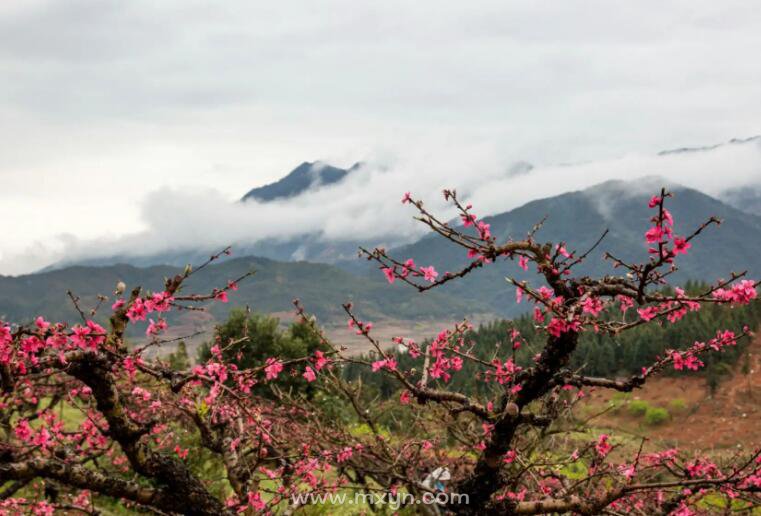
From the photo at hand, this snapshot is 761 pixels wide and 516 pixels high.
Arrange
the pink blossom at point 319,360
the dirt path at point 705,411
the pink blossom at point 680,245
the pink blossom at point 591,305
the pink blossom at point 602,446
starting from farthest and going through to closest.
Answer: the dirt path at point 705,411, the pink blossom at point 602,446, the pink blossom at point 319,360, the pink blossom at point 591,305, the pink blossom at point 680,245

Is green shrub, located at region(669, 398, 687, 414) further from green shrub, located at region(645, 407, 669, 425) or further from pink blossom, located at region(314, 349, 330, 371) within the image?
pink blossom, located at region(314, 349, 330, 371)

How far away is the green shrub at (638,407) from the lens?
67875 millimetres

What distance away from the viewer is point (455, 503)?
23.7 feet

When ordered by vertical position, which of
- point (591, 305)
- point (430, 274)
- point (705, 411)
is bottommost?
point (705, 411)

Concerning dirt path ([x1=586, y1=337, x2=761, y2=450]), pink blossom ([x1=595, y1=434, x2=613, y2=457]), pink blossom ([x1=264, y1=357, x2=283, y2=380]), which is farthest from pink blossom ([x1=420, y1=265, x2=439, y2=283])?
dirt path ([x1=586, y1=337, x2=761, y2=450])

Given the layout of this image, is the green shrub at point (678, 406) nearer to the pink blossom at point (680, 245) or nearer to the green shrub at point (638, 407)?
the green shrub at point (638, 407)

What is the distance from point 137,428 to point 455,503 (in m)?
4.20

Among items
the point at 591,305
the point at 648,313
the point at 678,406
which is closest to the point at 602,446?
the point at 648,313

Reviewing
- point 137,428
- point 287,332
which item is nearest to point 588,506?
point 137,428

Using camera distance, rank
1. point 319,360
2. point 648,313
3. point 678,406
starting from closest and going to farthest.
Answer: point 648,313
point 319,360
point 678,406

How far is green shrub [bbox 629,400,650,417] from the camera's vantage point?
67.9 m

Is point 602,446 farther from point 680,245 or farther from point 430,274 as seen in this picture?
point 680,245

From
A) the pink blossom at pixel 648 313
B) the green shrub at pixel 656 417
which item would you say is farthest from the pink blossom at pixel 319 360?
the green shrub at pixel 656 417

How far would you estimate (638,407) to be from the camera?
68.6 meters
